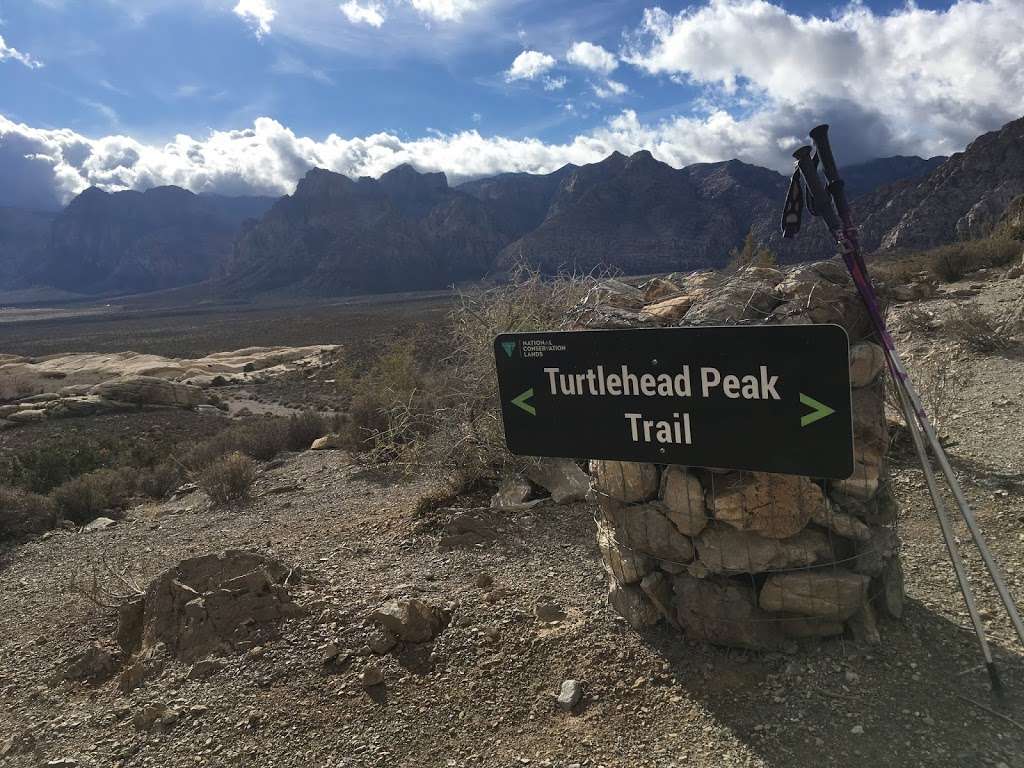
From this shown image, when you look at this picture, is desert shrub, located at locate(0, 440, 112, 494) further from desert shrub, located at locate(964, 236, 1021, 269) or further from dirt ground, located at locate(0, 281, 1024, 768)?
desert shrub, located at locate(964, 236, 1021, 269)

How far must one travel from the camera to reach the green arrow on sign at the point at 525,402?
3211mm

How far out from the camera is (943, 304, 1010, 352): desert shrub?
907 cm

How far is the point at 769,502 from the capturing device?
2953mm

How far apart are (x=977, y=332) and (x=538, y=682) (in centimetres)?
942

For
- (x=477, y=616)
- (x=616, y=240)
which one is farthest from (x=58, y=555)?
(x=616, y=240)

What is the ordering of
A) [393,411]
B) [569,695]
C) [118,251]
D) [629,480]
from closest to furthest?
[569,695] → [629,480] → [393,411] → [118,251]

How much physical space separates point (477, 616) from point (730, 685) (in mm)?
1593

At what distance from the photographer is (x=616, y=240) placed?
109 meters

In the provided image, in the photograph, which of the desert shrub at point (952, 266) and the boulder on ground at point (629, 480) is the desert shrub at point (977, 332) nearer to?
the boulder on ground at point (629, 480)

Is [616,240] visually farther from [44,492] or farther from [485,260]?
[44,492]

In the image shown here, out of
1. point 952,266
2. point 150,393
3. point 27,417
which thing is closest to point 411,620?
point 952,266

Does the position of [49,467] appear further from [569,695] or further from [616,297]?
[569,695]

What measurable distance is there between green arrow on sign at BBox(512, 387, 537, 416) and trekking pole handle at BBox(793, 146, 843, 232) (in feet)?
5.04

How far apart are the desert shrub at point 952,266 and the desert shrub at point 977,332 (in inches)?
400
